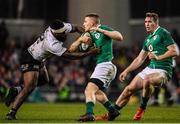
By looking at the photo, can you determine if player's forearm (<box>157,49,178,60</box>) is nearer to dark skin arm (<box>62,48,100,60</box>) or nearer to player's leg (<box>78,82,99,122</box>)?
dark skin arm (<box>62,48,100,60</box>)

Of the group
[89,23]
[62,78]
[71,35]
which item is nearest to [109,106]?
[89,23]

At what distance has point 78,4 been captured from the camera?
31688 mm

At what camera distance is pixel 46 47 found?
14.7 metres

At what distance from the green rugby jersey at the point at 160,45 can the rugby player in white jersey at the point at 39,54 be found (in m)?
1.28

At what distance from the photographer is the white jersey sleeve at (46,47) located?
14445 millimetres

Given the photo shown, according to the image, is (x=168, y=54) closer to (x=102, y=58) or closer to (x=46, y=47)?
(x=102, y=58)

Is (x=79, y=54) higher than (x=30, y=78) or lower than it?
higher

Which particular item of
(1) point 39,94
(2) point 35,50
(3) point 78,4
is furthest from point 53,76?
(2) point 35,50

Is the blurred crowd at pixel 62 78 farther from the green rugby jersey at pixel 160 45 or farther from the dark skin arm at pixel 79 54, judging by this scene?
the dark skin arm at pixel 79 54

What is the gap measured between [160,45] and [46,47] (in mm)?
2259

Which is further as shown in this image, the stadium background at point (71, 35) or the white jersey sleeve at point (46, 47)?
the stadium background at point (71, 35)

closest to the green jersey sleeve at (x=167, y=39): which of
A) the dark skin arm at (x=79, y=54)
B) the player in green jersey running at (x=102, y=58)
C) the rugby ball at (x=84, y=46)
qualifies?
the player in green jersey running at (x=102, y=58)

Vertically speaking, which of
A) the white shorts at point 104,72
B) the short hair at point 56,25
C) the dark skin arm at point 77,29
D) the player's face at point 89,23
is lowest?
the white shorts at point 104,72

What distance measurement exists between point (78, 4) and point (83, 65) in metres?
4.77
